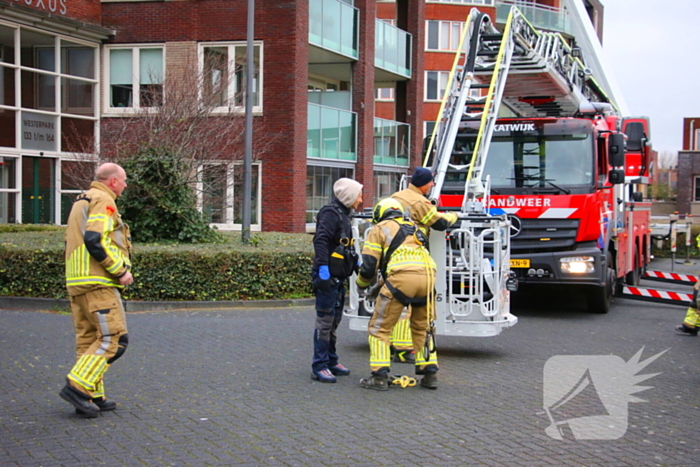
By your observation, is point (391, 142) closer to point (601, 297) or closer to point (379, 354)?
point (601, 297)

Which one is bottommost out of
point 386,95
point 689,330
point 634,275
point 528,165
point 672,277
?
point 689,330

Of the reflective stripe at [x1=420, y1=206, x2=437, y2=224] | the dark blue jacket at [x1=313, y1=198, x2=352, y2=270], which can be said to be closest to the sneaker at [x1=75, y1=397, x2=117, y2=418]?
the dark blue jacket at [x1=313, y1=198, x2=352, y2=270]

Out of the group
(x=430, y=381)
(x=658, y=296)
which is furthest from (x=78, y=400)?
(x=658, y=296)

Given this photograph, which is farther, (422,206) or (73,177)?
(73,177)

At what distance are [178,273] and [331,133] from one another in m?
12.8

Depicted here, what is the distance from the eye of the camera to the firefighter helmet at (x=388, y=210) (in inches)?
269

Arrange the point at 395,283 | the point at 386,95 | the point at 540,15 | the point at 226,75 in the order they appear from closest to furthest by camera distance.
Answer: the point at 395,283, the point at 226,75, the point at 540,15, the point at 386,95

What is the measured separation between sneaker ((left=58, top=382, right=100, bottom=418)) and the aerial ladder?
335 centimetres

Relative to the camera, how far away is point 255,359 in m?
8.07

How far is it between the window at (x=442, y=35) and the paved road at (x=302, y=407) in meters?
34.3

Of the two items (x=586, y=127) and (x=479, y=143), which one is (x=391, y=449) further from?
(x=586, y=127)

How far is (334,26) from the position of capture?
23.7 m

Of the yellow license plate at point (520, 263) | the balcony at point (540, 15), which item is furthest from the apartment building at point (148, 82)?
the balcony at point (540, 15)

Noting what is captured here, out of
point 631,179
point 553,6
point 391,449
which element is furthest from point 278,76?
point 553,6
